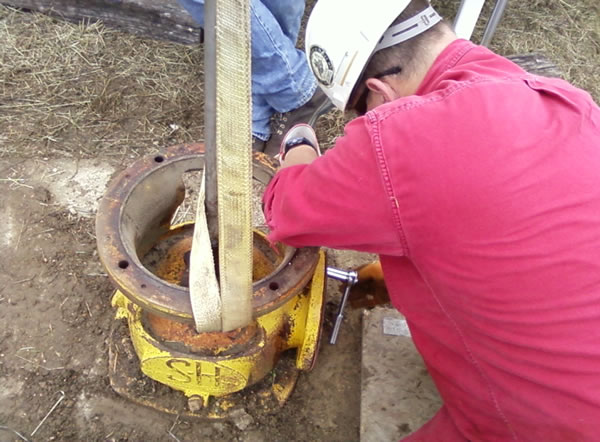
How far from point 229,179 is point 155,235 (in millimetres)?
746

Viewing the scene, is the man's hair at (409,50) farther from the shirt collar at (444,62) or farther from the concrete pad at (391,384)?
the concrete pad at (391,384)

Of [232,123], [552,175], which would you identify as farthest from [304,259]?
[552,175]

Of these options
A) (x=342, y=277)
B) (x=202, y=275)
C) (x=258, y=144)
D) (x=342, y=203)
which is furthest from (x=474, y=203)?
(x=258, y=144)

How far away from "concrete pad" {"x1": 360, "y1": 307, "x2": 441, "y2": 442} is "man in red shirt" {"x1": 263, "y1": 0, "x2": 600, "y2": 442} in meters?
0.42

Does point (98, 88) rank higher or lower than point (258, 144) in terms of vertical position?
lower

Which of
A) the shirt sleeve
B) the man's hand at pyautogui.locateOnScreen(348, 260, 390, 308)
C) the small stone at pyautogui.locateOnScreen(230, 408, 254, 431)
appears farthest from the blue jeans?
the small stone at pyautogui.locateOnScreen(230, 408, 254, 431)

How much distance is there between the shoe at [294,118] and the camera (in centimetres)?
253

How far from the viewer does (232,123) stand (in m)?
1.06

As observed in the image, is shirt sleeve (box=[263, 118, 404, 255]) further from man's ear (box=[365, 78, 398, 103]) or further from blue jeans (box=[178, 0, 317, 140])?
blue jeans (box=[178, 0, 317, 140])

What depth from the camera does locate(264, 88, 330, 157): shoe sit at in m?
2.53

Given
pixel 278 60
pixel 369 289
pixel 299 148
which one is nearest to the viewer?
pixel 299 148

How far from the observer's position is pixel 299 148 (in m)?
1.61

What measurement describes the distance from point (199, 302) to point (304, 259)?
316 millimetres

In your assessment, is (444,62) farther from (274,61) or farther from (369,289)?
(274,61)
